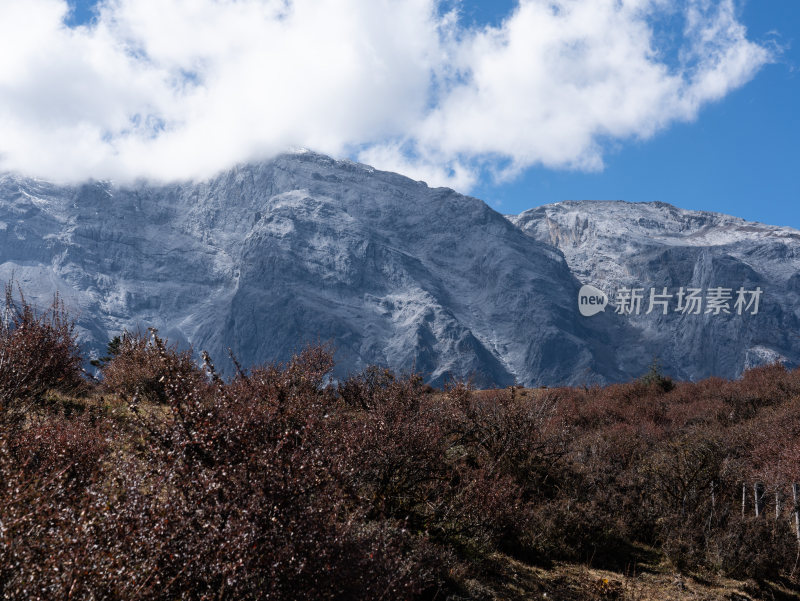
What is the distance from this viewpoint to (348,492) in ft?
20.8

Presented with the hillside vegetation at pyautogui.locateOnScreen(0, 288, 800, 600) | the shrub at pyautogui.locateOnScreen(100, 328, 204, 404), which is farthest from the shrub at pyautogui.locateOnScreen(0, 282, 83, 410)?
the shrub at pyautogui.locateOnScreen(100, 328, 204, 404)

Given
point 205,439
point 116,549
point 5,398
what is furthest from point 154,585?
point 5,398

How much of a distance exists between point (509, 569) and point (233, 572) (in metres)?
6.09

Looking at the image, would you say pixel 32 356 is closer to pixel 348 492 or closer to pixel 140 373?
pixel 140 373

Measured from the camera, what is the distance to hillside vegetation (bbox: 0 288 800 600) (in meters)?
4.32

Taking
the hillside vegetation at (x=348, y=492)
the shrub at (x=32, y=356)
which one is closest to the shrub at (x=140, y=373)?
the hillside vegetation at (x=348, y=492)

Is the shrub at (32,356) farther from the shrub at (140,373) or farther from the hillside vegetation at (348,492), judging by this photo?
the shrub at (140,373)

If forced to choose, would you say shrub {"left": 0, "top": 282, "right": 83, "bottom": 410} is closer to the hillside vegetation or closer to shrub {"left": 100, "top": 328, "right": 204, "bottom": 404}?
the hillside vegetation

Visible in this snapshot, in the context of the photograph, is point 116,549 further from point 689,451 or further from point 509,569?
point 689,451

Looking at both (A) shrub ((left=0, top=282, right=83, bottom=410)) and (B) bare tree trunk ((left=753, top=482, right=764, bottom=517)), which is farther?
(B) bare tree trunk ((left=753, top=482, right=764, bottom=517))

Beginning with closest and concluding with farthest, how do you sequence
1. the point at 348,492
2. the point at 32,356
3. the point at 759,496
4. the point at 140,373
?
1. the point at 348,492
2. the point at 32,356
3. the point at 759,496
4. the point at 140,373

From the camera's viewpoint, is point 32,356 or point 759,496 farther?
point 759,496

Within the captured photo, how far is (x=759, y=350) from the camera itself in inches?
7613

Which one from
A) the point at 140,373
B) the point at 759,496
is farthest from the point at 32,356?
the point at 759,496
